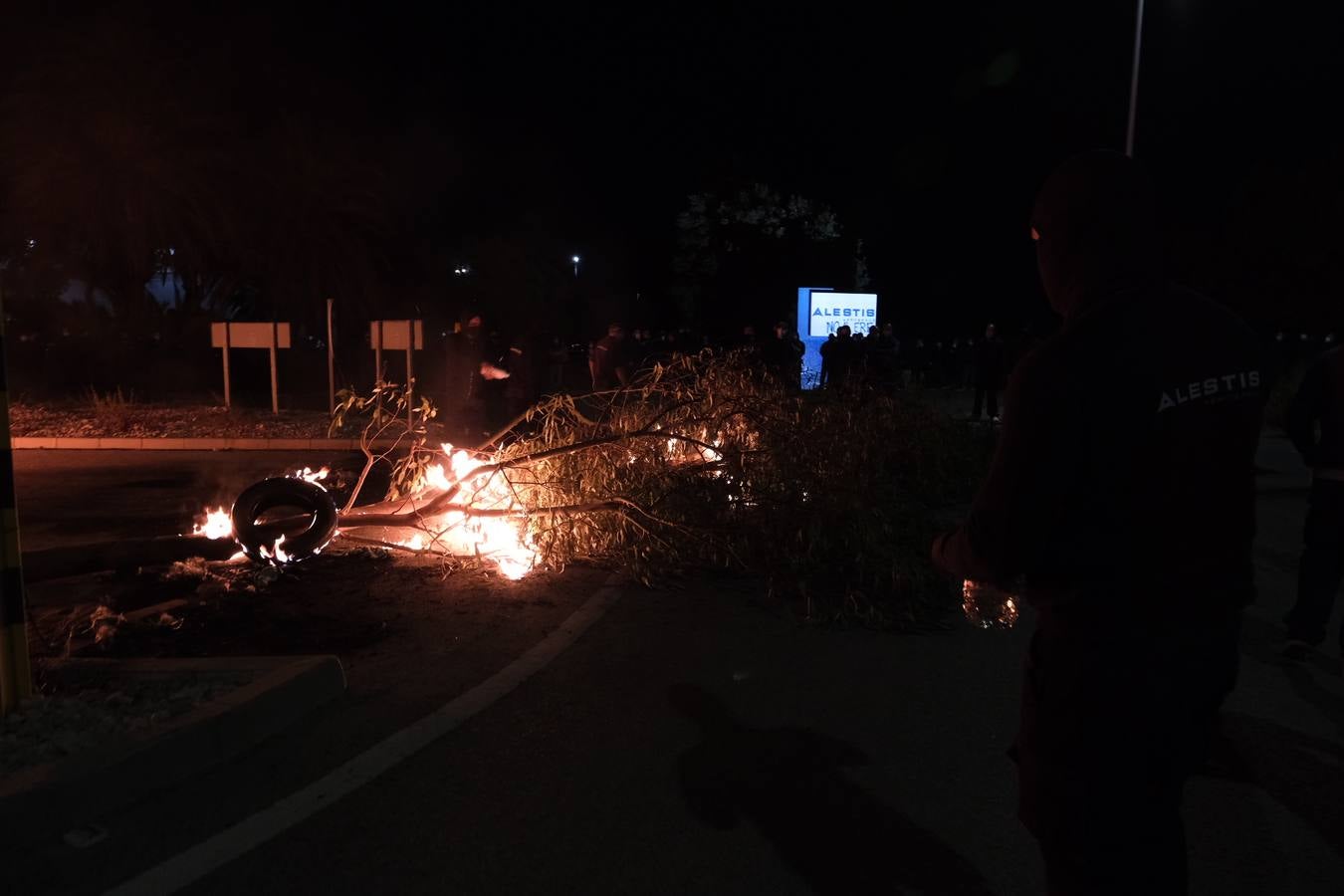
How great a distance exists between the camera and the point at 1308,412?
5.35m

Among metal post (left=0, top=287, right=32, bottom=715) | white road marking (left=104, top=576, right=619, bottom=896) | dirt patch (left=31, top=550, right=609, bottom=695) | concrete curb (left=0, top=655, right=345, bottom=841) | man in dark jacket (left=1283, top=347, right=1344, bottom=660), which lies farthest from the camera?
dirt patch (left=31, top=550, right=609, bottom=695)

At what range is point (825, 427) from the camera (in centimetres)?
855

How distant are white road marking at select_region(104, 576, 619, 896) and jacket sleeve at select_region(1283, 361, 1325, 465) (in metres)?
3.96

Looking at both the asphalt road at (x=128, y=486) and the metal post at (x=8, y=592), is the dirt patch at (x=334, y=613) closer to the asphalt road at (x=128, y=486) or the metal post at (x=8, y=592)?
the metal post at (x=8, y=592)

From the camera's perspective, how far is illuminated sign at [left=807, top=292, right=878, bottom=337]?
82.2ft

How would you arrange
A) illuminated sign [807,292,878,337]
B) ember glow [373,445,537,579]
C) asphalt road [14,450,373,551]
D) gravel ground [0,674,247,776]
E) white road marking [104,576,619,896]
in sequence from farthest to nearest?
illuminated sign [807,292,878,337] → asphalt road [14,450,373,551] → ember glow [373,445,537,579] → gravel ground [0,674,247,776] → white road marking [104,576,619,896]

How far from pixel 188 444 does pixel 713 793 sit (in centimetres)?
1327

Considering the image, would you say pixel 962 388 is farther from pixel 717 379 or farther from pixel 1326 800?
pixel 1326 800

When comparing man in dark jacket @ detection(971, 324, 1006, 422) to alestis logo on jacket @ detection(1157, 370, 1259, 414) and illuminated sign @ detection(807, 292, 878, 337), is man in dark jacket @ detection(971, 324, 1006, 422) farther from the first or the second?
alestis logo on jacket @ detection(1157, 370, 1259, 414)

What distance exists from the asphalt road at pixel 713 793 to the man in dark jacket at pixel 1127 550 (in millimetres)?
1345

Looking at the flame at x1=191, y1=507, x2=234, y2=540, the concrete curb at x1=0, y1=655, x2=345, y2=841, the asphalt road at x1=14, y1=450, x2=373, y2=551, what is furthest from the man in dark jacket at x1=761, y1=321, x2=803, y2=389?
the concrete curb at x1=0, y1=655, x2=345, y2=841

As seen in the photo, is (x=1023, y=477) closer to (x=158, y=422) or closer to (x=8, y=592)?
(x=8, y=592)

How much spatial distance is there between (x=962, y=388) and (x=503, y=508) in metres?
24.8

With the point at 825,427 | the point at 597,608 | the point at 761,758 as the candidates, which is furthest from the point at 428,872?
the point at 825,427
